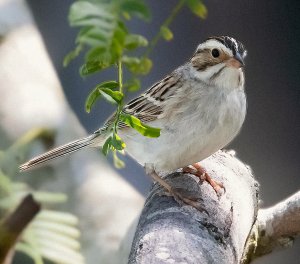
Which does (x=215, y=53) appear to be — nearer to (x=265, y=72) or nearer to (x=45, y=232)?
(x=45, y=232)

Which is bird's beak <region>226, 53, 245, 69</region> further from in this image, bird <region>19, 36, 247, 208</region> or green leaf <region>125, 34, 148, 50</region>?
green leaf <region>125, 34, 148, 50</region>

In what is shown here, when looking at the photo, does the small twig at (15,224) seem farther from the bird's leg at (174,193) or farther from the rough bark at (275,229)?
the rough bark at (275,229)

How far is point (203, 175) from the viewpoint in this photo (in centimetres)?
161

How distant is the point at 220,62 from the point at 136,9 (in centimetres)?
101

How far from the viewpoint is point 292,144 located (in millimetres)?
2682

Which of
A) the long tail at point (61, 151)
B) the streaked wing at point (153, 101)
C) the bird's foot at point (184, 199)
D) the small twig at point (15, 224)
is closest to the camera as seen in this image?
the small twig at point (15, 224)

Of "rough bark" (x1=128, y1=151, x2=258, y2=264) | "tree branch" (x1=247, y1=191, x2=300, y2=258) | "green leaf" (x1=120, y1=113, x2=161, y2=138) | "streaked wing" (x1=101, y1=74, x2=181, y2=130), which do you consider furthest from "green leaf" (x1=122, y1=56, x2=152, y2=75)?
"tree branch" (x1=247, y1=191, x2=300, y2=258)

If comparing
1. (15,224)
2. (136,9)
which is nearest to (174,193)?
(15,224)

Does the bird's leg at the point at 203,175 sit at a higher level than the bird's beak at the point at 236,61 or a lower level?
lower

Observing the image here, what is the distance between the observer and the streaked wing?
1.67 m

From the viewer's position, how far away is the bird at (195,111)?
157cm

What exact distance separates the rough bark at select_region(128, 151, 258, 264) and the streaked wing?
166 mm

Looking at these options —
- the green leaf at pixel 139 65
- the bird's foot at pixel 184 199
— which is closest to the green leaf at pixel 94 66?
the green leaf at pixel 139 65

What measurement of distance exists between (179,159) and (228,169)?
175 mm
